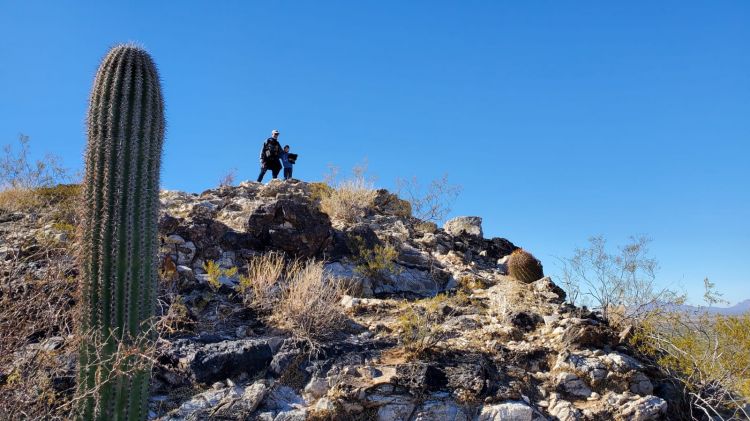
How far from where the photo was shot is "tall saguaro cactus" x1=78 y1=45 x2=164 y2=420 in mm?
4078

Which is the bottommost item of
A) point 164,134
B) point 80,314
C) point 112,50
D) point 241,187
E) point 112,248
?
point 80,314

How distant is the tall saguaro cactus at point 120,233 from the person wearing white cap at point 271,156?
870 cm

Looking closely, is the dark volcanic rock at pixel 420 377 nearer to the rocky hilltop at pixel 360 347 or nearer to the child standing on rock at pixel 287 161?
the rocky hilltop at pixel 360 347

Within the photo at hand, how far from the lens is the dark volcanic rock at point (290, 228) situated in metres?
8.30

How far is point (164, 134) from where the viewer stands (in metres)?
4.85

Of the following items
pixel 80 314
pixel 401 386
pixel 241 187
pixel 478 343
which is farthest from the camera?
pixel 241 187

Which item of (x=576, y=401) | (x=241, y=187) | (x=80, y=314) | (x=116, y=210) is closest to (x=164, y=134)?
(x=116, y=210)

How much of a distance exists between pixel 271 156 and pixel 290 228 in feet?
17.8

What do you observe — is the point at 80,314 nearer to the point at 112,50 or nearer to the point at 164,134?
the point at 164,134

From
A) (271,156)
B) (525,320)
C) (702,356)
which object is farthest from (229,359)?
(271,156)

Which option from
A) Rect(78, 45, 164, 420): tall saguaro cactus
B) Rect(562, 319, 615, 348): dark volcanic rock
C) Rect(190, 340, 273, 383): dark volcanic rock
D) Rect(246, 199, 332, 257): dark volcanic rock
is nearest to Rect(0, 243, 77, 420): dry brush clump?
Rect(78, 45, 164, 420): tall saguaro cactus

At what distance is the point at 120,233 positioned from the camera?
4285mm

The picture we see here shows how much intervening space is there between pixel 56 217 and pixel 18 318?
3.81 metres

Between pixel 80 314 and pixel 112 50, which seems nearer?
pixel 80 314
